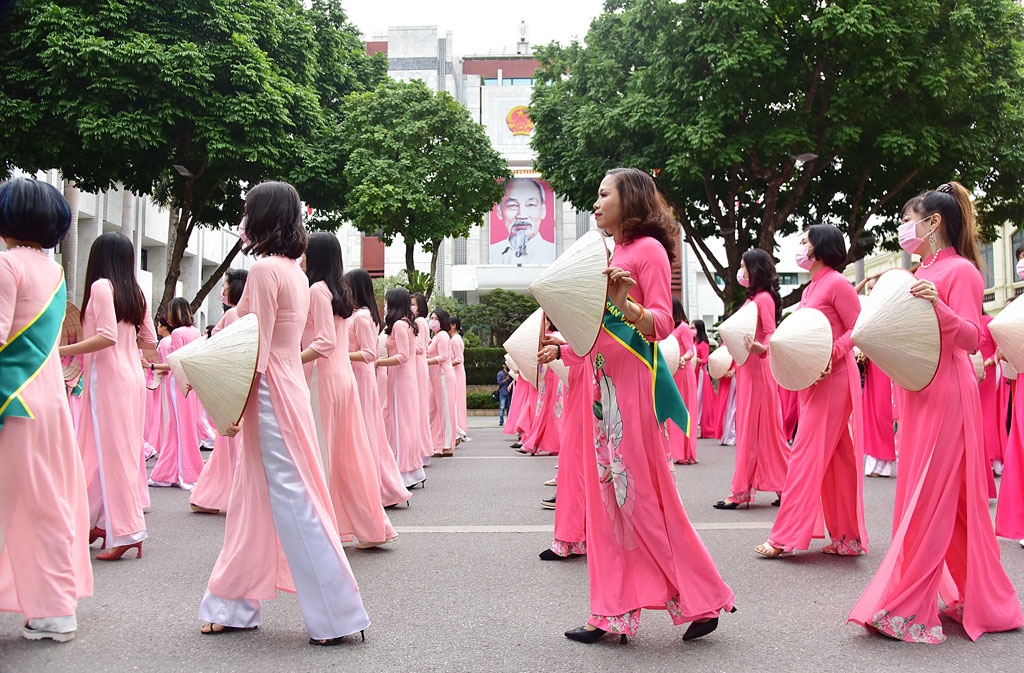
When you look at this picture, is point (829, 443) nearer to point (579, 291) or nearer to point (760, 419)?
point (760, 419)

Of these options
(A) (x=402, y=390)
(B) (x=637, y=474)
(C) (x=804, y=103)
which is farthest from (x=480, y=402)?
(B) (x=637, y=474)

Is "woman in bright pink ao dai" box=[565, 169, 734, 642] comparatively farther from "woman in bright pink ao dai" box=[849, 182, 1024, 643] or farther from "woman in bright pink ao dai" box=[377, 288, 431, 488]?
"woman in bright pink ao dai" box=[377, 288, 431, 488]

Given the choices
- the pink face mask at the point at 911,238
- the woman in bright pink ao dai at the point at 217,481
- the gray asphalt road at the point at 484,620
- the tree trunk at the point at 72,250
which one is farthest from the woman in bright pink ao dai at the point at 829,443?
the tree trunk at the point at 72,250


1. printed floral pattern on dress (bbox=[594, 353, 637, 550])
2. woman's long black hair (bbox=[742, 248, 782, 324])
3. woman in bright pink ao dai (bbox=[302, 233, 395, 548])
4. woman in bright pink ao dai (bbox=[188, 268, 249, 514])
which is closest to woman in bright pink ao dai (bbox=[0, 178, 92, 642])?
woman in bright pink ao dai (bbox=[302, 233, 395, 548])

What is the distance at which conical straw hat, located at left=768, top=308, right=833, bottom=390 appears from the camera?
5172 millimetres

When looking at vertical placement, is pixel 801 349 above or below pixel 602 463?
above

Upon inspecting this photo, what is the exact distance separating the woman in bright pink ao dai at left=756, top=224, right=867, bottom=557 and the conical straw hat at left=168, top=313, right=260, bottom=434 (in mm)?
3073

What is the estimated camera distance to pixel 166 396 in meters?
9.98

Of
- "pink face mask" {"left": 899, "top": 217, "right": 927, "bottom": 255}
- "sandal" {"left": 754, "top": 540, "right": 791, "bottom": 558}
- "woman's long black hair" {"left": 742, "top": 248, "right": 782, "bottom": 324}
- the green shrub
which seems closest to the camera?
"pink face mask" {"left": 899, "top": 217, "right": 927, "bottom": 255}

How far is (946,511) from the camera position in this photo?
3732 mm

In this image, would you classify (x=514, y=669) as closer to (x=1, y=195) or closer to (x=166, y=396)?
(x=1, y=195)

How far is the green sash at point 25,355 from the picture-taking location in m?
3.66

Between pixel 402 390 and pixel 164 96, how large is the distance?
1100 centimetres

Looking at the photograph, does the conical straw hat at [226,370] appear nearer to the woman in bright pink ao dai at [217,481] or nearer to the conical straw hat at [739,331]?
the woman in bright pink ao dai at [217,481]
